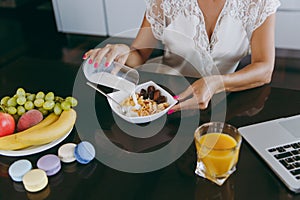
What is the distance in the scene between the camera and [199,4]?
1.47 metres

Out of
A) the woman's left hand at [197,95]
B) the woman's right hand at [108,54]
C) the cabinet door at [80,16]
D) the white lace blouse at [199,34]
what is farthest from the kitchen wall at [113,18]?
the woman's left hand at [197,95]

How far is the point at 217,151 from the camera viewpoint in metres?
0.83

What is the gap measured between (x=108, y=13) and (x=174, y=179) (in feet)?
8.24

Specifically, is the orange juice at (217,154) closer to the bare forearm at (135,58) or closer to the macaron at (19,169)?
the macaron at (19,169)

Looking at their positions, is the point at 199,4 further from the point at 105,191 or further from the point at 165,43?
the point at 105,191

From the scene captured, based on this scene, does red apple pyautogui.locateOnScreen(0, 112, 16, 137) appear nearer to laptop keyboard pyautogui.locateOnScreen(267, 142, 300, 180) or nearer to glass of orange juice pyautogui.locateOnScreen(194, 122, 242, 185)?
glass of orange juice pyautogui.locateOnScreen(194, 122, 242, 185)

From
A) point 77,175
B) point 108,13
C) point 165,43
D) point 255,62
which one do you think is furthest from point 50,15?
point 77,175

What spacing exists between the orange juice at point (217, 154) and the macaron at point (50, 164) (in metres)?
0.34

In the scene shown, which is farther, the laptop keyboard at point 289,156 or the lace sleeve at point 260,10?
the lace sleeve at point 260,10

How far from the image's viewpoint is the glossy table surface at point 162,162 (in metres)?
0.83

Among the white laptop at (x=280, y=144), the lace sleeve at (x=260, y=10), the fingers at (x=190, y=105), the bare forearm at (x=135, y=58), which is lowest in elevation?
the bare forearm at (x=135, y=58)

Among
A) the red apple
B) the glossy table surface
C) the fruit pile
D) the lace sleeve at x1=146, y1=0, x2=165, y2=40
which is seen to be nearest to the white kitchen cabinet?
the lace sleeve at x1=146, y1=0, x2=165, y2=40

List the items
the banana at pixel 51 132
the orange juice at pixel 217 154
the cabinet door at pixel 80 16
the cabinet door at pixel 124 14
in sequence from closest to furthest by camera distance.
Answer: the orange juice at pixel 217 154, the banana at pixel 51 132, the cabinet door at pixel 124 14, the cabinet door at pixel 80 16

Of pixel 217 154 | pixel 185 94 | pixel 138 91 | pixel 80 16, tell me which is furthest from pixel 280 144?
pixel 80 16
